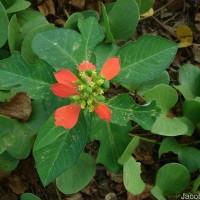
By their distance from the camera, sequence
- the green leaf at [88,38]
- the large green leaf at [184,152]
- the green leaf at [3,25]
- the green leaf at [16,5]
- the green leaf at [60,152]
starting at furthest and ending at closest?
1. the large green leaf at [184,152]
2. the green leaf at [16,5]
3. the green leaf at [3,25]
4. the green leaf at [88,38]
5. the green leaf at [60,152]

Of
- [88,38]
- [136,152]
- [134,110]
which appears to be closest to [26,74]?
[88,38]

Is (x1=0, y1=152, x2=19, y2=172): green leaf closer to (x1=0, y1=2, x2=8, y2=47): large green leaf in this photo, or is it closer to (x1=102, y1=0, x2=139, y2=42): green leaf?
(x1=0, y1=2, x2=8, y2=47): large green leaf

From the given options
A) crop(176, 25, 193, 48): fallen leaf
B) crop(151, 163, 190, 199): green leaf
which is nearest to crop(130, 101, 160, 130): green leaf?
crop(151, 163, 190, 199): green leaf

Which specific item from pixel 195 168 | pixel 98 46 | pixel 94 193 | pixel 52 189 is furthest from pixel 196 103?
pixel 52 189

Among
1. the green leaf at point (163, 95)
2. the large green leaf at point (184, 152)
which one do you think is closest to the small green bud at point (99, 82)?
the green leaf at point (163, 95)

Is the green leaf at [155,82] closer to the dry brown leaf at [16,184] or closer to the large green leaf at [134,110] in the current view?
the large green leaf at [134,110]

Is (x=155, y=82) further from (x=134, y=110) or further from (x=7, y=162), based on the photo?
(x=7, y=162)

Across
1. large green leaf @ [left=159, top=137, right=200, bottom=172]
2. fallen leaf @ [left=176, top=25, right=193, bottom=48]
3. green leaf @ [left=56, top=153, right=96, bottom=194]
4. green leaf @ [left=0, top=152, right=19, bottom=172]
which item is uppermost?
fallen leaf @ [left=176, top=25, right=193, bottom=48]

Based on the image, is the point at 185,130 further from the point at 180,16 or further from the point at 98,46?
the point at 180,16
